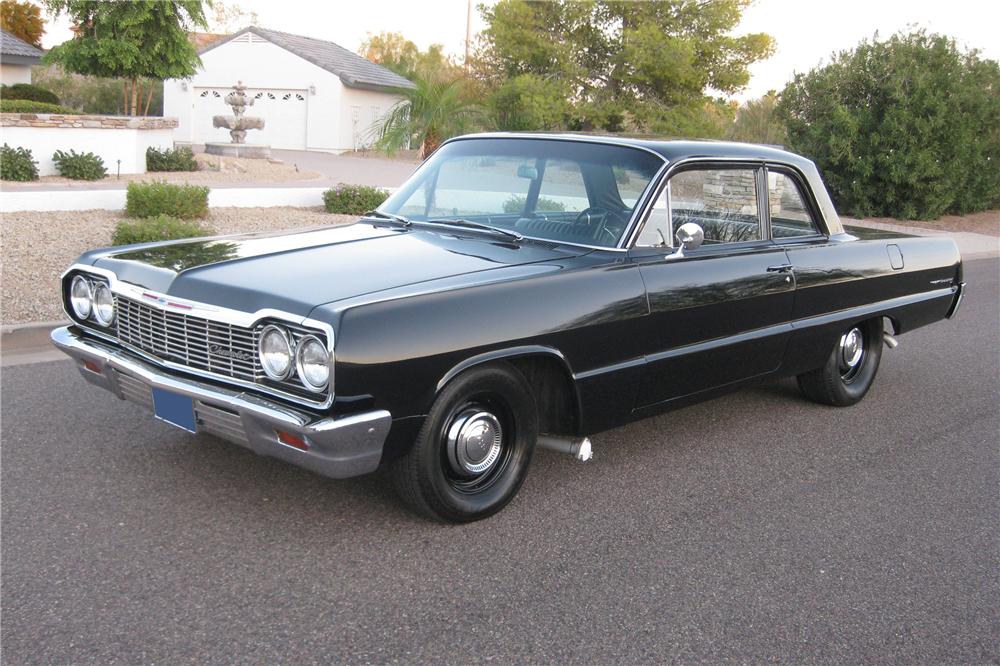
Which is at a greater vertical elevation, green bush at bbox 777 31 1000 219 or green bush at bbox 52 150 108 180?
green bush at bbox 777 31 1000 219

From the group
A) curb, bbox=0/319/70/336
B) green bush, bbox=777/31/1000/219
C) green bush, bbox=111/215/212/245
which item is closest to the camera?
curb, bbox=0/319/70/336

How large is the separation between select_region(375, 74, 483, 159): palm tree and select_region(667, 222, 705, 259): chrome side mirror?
14.0 meters

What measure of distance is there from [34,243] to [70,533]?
6.47 meters

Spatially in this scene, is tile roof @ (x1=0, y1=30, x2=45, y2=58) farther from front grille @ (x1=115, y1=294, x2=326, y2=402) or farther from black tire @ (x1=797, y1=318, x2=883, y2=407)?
black tire @ (x1=797, y1=318, x2=883, y2=407)

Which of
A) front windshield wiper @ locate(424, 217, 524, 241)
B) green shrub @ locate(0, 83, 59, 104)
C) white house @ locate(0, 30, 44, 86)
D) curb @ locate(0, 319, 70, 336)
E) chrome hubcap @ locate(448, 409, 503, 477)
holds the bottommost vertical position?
curb @ locate(0, 319, 70, 336)

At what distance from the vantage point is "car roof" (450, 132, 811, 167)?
464 cm

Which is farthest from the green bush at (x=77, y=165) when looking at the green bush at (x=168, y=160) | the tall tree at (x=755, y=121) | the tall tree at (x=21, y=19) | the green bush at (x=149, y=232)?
the tall tree at (x=21, y=19)

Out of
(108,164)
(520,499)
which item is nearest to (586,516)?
(520,499)

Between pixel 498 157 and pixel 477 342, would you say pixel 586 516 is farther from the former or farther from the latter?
pixel 498 157

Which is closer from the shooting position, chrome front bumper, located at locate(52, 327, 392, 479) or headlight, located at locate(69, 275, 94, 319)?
chrome front bumper, located at locate(52, 327, 392, 479)

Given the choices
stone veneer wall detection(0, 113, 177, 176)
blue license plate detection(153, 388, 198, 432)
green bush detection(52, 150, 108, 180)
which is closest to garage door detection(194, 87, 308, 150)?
stone veneer wall detection(0, 113, 177, 176)

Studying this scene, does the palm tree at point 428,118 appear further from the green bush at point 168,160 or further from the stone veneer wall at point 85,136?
the stone veneer wall at point 85,136

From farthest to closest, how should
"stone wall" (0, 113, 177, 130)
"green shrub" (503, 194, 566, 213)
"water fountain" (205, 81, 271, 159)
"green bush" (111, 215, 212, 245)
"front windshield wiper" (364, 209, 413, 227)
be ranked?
"water fountain" (205, 81, 271, 159) < "stone wall" (0, 113, 177, 130) < "green bush" (111, 215, 212, 245) < "front windshield wiper" (364, 209, 413, 227) < "green shrub" (503, 194, 566, 213)

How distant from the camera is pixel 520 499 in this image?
417 cm
